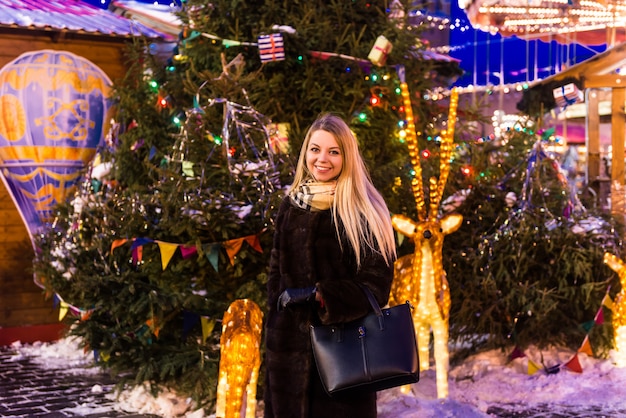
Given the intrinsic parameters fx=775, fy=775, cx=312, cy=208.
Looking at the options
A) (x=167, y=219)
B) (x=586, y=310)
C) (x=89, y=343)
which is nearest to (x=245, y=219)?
(x=167, y=219)

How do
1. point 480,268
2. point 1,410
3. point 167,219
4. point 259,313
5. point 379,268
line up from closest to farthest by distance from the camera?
point 379,268 < point 259,313 < point 167,219 < point 1,410 < point 480,268

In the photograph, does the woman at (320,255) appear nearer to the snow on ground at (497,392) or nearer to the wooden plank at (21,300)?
the snow on ground at (497,392)

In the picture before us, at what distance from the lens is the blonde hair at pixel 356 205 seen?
3354 mm

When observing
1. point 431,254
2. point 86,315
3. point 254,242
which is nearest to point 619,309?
point 431,254

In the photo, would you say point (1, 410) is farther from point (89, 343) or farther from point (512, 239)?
point (512, 239)

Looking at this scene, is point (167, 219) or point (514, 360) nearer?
point (167, 219)

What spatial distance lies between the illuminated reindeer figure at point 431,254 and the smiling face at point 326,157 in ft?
6.55

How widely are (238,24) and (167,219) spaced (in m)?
2.10

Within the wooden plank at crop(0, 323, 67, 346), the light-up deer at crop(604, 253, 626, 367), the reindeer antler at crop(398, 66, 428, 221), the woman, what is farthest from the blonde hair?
the wooden plank at crop(0, 323, 67, 346)

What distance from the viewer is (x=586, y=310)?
269 inches

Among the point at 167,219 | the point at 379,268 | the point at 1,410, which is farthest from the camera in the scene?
the point at 1,410

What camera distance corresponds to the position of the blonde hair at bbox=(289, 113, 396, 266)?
3354 millimetres

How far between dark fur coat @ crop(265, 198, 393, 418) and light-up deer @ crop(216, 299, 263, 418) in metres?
0.90

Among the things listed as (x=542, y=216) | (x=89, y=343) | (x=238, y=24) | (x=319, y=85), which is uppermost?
(x=238, y=24)
